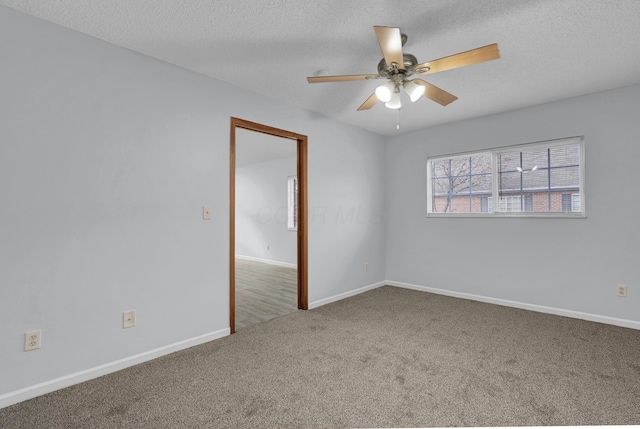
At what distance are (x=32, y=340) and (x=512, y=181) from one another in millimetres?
4804

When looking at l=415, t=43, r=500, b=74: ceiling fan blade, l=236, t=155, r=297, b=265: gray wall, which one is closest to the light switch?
l=415, t=43, r=500, b=74: ceiling fan blade

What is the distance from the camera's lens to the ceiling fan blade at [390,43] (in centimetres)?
161

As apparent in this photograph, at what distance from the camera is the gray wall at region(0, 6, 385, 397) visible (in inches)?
74.0

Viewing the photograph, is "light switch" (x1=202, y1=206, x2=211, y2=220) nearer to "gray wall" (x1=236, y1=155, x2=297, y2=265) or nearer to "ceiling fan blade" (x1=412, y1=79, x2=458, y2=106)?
"ceiling fan blade" (x1=412, y1=79, x2=458, y2=106)

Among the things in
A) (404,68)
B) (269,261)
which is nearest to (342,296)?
(404,68)

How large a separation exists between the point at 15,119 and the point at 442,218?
14.5 feet

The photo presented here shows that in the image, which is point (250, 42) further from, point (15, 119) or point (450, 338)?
point (450, 338)

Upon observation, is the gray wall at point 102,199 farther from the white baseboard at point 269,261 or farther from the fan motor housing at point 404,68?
the white baseboard at point 269,261

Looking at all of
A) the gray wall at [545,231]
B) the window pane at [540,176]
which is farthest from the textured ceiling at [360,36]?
the window pane at [540,176]

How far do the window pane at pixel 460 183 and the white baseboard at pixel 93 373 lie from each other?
11.4 feet

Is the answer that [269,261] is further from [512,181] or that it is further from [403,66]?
[403,66]

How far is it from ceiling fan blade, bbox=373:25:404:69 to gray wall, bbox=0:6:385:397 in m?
1.67

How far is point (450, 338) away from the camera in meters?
2.77

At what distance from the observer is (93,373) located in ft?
6.97
